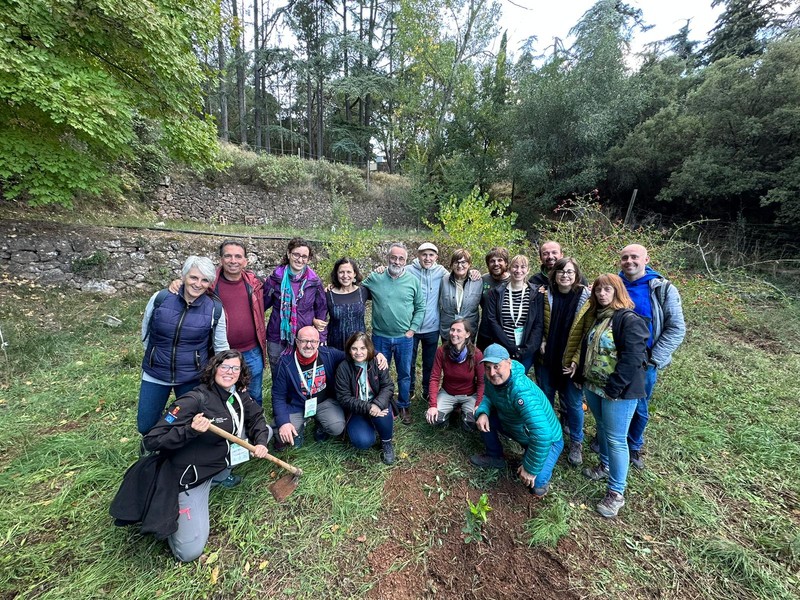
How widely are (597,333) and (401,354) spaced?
5.85 ft

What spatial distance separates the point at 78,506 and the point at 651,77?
18.2 meters

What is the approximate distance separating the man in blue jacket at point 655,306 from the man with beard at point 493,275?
99 cm

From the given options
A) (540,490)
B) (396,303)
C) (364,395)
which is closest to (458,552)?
(540,490)

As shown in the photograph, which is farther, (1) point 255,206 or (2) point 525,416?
(1) point 255,206

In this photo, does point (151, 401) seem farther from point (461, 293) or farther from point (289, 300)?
point (461, 293)

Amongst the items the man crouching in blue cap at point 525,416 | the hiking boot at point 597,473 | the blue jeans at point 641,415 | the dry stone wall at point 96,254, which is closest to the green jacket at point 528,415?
the man crouching in blue cap at point 525,416

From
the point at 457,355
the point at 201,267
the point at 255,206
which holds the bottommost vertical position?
the point at 457,355

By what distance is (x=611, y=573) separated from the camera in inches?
77.8

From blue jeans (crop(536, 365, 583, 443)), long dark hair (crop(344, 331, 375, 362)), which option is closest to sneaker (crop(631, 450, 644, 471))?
blue jeans (crop(536, 365, 583, 443))

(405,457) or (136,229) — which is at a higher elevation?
(136,229)

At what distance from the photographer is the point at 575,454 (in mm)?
2811

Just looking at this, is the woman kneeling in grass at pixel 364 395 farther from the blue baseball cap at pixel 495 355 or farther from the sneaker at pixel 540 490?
the sneaker at pixel 540 490

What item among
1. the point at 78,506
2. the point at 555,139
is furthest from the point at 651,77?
the point at 78,506

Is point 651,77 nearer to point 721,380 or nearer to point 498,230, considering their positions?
point 498,230
